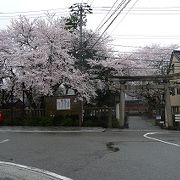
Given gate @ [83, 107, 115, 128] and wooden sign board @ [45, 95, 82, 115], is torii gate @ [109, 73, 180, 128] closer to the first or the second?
gate @ [83, 107, 115, 128]

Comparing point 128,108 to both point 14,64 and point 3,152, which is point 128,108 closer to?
point 14,64

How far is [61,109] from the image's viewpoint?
32.9m

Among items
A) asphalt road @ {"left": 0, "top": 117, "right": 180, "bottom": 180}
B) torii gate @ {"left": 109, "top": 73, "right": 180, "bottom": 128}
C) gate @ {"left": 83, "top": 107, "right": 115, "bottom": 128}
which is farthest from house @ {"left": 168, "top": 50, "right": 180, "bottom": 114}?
asphalt road @ {"left": 0, "top": 117, "right": 180, "bottom": 180}

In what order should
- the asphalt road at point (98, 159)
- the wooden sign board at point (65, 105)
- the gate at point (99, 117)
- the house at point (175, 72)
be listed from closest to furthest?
the asphalt road at point (98, 159) → the wooden sign board at point (65, 105) → the gate at point (99, 117) → the house at point (175, 72)

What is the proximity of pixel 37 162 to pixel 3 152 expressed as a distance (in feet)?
9.73

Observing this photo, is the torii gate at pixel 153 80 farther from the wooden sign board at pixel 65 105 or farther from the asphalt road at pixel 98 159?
the asphalt road at pixel 98 159

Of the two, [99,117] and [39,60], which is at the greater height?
[39,60]

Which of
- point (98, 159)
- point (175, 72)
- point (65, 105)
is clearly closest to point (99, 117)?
point (65, 105)

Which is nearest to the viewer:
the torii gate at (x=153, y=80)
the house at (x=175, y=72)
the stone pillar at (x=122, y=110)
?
the stone pillar at (x=122, y=110)

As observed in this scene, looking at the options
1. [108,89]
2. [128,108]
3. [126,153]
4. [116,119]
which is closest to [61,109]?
[116,119]

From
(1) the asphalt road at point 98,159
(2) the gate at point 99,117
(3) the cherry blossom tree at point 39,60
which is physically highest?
(3) the cherry blossom tree at point 39,60

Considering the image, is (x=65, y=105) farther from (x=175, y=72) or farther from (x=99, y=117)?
(x=175, y=72)

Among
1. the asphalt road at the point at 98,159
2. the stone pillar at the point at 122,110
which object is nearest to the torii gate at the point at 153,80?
the stone pillar at the point at 122,110

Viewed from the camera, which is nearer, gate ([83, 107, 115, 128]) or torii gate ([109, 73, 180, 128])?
gate ([83, 107, 115, 128])
